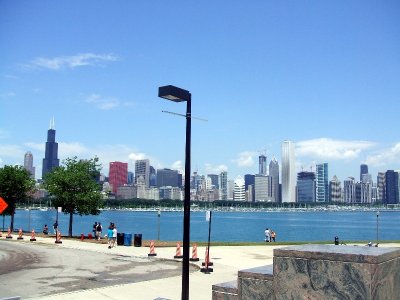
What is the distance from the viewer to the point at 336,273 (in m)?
6.93

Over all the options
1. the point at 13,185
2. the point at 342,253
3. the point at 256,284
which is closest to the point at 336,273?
the point at 342,253

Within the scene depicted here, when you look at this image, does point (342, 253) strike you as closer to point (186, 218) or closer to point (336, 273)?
point (336, 273)

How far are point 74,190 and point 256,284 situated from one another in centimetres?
4001

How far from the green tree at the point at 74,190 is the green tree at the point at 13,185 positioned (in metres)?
8.37

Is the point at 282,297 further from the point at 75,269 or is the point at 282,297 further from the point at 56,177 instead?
the point at 56,177

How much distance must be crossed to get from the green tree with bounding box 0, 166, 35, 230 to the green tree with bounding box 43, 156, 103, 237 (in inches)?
330

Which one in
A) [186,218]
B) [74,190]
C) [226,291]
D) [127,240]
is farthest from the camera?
[74,190]

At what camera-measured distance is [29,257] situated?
24922mm

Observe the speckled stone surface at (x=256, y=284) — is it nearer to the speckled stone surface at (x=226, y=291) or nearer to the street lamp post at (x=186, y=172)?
the speckled stone surface at (x=226, y=291)

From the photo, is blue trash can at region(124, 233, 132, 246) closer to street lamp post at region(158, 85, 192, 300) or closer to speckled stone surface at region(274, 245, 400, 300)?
street lamp post at region(158, 85, 192, 300)

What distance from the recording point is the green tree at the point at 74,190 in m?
44.8

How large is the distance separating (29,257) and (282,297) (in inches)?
819

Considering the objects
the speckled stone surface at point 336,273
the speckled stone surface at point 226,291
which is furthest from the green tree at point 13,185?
the speckled stone surface at point 336,273

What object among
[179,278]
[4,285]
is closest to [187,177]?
[179,278]
